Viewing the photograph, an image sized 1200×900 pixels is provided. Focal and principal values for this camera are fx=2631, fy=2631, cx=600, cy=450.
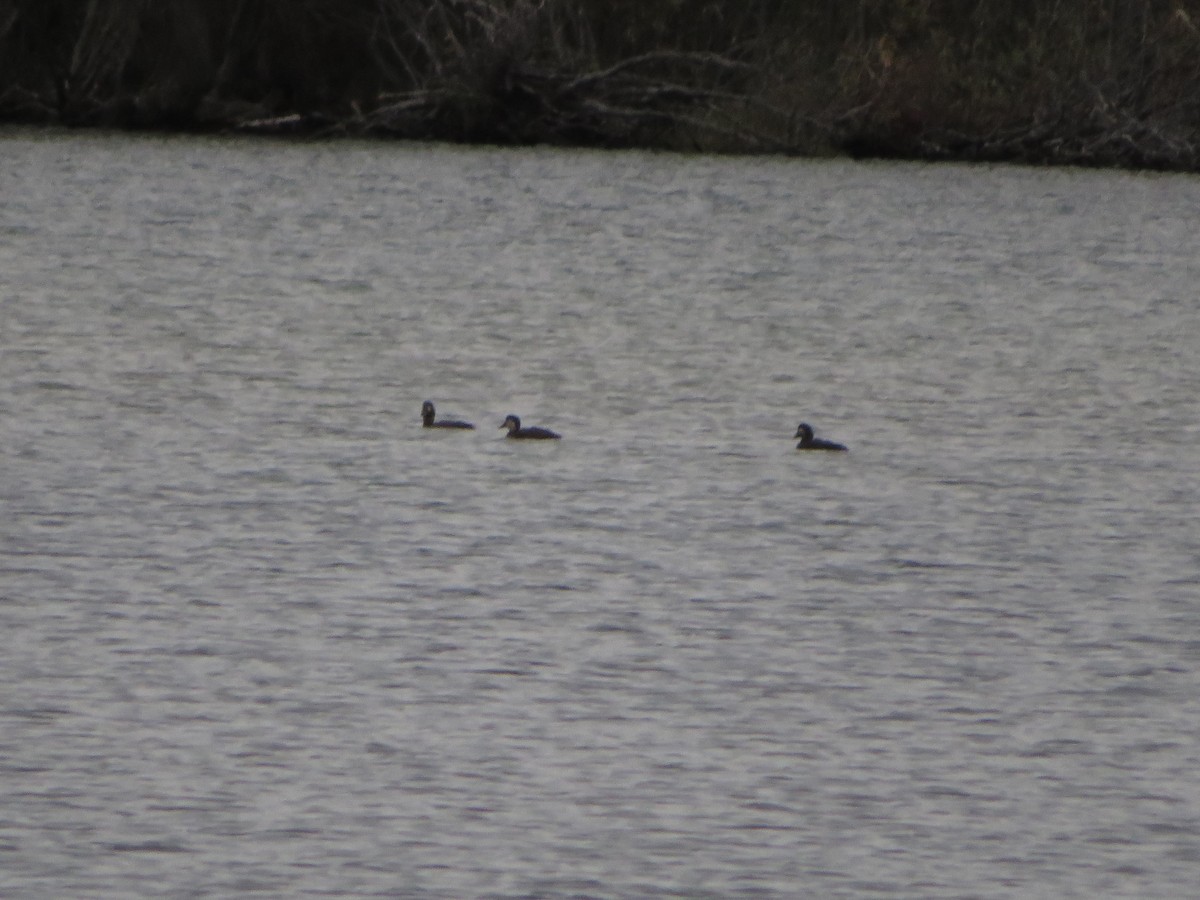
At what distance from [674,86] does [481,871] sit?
2917cm

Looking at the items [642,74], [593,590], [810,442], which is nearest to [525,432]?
[810,442]

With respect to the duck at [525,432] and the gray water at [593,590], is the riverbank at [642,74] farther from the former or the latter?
the duck at [525,432]

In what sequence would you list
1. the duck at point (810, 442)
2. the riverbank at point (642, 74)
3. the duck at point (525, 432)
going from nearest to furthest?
the duck at point (810, 442), the duck at point (525, 432), the riverbank at point (642, 74)

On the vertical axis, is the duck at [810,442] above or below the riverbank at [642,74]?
below

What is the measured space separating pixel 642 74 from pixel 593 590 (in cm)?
2784

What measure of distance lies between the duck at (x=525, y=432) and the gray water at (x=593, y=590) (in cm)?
14

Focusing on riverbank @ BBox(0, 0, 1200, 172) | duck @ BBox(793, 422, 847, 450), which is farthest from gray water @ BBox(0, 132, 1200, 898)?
riverbank @ BBox(0, 0, 1200, 172)

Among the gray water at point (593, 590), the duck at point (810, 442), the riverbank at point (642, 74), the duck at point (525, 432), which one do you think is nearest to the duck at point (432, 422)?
the gray water at point (593, 590)

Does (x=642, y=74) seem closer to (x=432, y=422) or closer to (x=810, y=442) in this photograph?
(x=432, y=422)

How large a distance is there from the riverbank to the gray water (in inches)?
576

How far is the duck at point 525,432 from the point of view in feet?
40.0

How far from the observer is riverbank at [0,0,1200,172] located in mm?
34125

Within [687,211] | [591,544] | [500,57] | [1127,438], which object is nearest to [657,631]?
[591,544]

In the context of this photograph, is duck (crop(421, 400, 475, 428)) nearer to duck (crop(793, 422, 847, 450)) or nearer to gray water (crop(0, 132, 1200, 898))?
gray water (crop(0, 132, 1200, 898))
